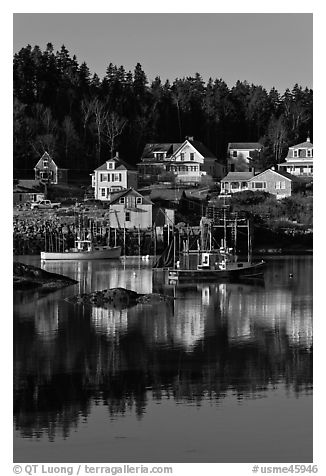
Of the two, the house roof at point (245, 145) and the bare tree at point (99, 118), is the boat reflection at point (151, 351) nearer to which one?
the bare tree at point (99, 118)

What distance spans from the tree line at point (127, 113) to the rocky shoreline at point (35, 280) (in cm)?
2036

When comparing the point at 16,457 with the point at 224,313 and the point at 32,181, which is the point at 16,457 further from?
the point at 32,181

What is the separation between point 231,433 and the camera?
34.8ft

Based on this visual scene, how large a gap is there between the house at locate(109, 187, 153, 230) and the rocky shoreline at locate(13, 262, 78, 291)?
13.8m

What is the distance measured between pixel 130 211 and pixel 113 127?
38.9 feet

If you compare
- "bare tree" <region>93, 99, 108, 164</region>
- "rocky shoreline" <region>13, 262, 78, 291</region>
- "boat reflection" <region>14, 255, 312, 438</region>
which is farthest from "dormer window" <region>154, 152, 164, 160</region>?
"boat reflection" <region>14, 255, 312, 438</region>

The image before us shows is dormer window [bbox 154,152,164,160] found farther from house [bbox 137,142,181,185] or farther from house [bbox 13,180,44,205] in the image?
house [bbox 13,180,44,205]

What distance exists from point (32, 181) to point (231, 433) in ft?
105

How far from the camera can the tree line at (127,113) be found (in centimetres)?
4653

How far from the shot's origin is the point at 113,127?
4925 centimetres

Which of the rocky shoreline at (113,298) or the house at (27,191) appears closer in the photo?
the rocky shoreline at (113,298)

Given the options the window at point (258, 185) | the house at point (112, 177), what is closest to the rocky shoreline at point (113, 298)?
the house at point (112, 177)

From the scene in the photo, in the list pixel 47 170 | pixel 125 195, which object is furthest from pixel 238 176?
pixel 47 170
